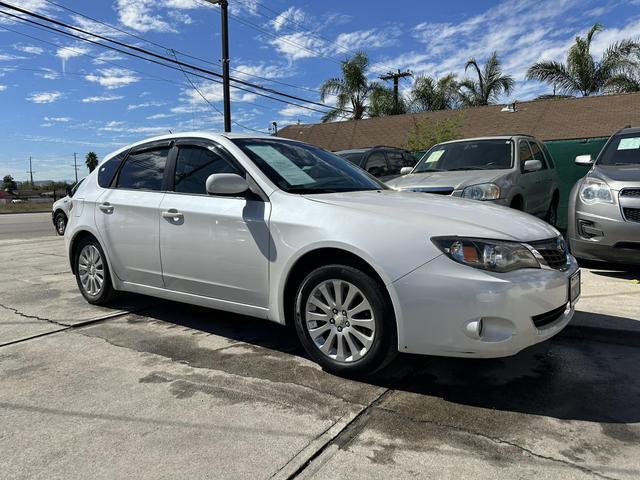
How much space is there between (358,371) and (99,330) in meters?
2.60

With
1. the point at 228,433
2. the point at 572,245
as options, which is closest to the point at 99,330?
the point at 228,433

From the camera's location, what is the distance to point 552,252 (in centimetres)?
335

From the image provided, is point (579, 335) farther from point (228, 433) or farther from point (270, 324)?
point (228, 433)

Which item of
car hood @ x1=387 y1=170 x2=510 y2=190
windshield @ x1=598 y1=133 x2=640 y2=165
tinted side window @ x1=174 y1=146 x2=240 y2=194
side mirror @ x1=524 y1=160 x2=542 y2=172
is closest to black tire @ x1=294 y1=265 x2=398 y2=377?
tinted side window @ x1=174 y1=146 x2=240 y2=194

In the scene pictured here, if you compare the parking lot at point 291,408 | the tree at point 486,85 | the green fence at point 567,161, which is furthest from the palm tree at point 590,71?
A: the parking lot at point 291,408

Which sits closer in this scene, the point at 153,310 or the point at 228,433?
the point at 228,433

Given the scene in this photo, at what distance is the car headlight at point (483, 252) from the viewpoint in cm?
299

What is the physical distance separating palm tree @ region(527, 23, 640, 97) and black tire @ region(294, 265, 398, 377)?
29532mm

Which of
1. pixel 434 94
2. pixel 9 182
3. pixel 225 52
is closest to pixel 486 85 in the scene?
pixel 434 94

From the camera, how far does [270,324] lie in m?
4.77

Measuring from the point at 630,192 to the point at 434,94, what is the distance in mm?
26635

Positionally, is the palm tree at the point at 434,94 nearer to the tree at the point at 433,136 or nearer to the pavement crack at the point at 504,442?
the tree at the point at 433,136

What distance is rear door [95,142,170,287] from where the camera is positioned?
4.50 metres

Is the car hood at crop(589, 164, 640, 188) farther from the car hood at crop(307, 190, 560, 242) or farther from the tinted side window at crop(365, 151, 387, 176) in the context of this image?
the tinted side window at crop(365, 151, 387, 176)
